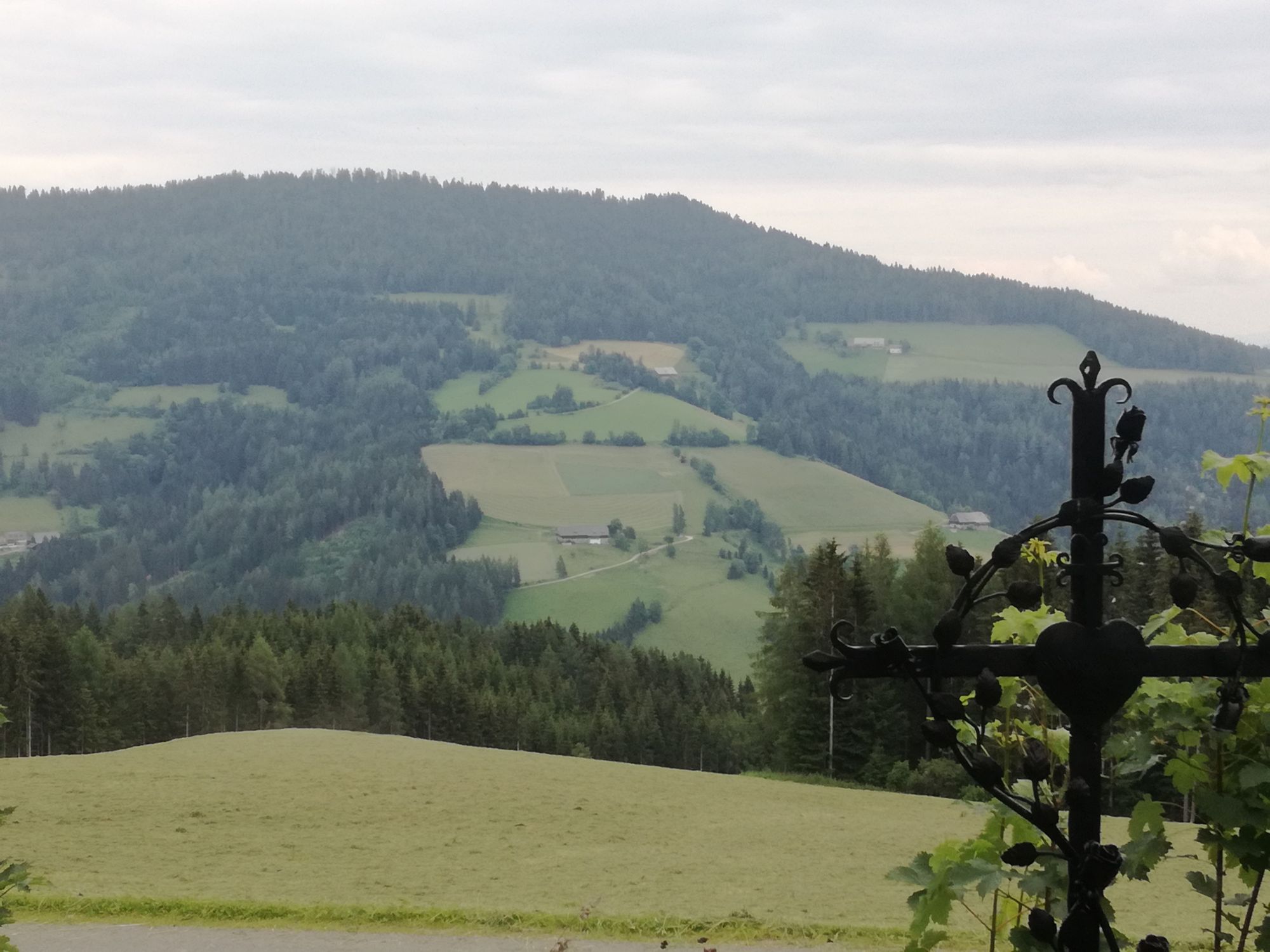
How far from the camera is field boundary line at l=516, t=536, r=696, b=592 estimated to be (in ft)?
422

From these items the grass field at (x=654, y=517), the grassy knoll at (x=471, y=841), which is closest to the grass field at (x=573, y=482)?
the grass field at (x=654, y=517)

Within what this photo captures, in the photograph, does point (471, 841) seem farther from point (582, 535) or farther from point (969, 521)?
point (969, 521)

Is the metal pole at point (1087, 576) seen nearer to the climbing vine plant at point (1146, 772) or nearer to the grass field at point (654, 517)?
the climbing vine plant at point (1146, 772)

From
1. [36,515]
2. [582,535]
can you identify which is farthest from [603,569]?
[36,515]

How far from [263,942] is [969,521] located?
6428 inches

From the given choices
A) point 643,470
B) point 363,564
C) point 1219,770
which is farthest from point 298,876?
point 643,470

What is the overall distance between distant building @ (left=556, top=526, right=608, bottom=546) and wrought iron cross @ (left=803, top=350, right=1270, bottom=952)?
467 ft

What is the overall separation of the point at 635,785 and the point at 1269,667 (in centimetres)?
1746

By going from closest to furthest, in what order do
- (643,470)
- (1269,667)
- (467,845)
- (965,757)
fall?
1. (965,757)
2. (1269,667)
3. (467,845)
4. (643,470)

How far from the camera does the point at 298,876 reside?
12.2 metres

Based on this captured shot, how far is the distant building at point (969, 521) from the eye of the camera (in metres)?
158

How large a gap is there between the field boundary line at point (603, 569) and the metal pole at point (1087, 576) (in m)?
126

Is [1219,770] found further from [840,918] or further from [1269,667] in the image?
[840,918]

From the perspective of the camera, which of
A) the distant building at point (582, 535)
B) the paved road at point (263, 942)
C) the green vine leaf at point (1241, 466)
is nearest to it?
the green vine leaf at point (1241, 466)
